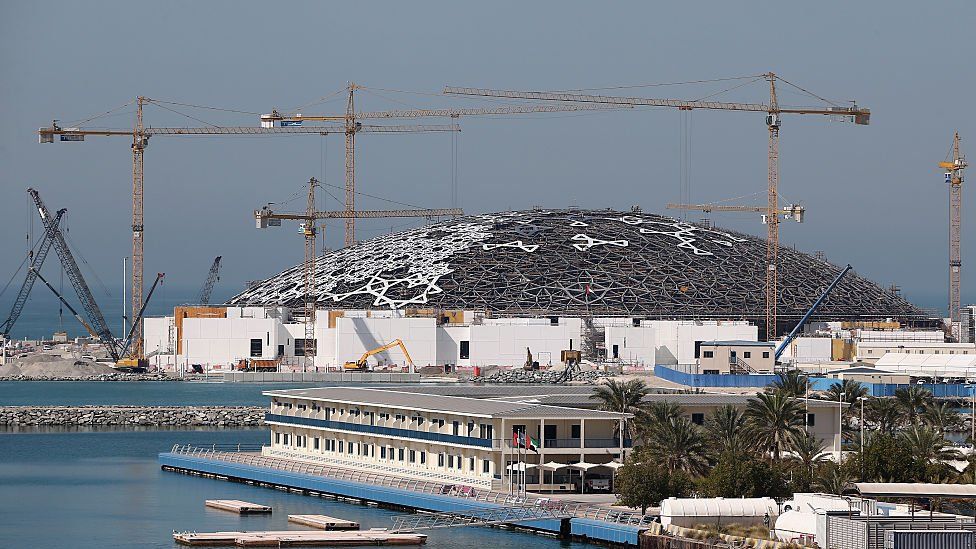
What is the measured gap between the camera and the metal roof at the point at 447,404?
242ft

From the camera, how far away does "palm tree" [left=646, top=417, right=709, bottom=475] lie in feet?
223

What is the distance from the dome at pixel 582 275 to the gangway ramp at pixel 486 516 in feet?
335

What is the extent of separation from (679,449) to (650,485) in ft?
10.1

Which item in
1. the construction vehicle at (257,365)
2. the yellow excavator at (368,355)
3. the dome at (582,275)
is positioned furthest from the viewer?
the dome at (582,275)

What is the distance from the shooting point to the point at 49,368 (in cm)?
17700

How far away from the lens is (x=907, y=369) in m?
→ 134

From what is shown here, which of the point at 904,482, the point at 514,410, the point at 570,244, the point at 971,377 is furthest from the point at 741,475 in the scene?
the point at 570,244

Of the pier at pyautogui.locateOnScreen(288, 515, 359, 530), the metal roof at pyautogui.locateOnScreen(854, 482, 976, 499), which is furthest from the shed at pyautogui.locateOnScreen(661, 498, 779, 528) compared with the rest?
the pier at pyautogui.locateOnScreen(288, 515, 359, 530)

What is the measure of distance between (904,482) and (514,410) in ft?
50.8

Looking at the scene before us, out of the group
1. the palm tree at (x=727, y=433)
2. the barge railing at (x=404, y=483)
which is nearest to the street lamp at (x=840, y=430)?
the palm tree at (x=727, y=433)

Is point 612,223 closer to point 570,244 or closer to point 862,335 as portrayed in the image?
point 570,244

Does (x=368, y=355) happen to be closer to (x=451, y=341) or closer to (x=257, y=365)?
(x=451, y=341)

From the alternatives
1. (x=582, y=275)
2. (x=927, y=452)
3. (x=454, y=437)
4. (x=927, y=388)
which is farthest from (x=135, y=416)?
(x=582, y=275)

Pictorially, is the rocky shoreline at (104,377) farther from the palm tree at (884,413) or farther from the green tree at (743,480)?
the green tree at (743,480)
